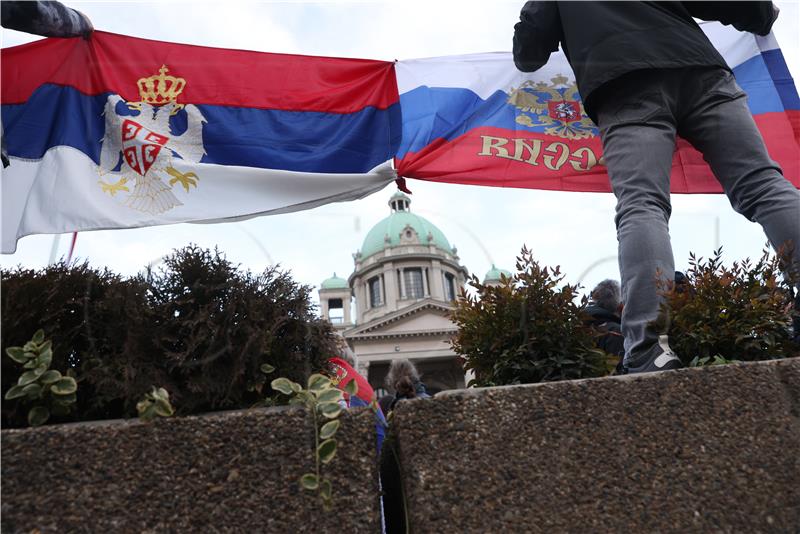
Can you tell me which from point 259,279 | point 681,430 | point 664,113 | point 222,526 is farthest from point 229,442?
point 664,113

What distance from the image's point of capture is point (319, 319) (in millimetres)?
1742

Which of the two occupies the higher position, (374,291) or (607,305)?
(374,291)

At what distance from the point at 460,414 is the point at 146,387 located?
0.68 metres

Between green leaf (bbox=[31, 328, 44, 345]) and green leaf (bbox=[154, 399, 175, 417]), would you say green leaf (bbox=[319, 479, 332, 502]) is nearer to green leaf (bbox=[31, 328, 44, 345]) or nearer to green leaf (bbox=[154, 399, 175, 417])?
green leaf (bbox=[154, 399, 175, 417])

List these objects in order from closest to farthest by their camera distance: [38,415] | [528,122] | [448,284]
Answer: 1. [38,415]
2. [528,122]
3. [448,284]

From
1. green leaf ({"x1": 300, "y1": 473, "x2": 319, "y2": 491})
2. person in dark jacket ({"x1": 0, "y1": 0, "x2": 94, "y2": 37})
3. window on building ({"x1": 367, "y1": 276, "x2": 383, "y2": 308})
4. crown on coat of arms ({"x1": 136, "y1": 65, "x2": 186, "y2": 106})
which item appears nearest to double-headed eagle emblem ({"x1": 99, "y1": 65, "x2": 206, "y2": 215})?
crown on coat of arms ({"x1": 136, "y1": 65, "x2": 186, "y2": 106})

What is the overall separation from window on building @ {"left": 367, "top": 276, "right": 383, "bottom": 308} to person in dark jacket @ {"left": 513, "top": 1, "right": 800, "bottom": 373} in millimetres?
50542

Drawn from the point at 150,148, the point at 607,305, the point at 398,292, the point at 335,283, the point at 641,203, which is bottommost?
the point at 607,305

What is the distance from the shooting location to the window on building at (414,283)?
51.2m

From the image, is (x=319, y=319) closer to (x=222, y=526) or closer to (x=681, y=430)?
(x=222, y=526)

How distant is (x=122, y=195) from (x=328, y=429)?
206 cm

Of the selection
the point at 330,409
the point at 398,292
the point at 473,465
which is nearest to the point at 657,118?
the point at 473,465

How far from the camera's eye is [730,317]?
5.58ft

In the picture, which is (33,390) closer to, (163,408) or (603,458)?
(163,408)
